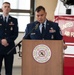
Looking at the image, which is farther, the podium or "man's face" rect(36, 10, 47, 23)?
"man's face" rect(36, 10, 47, 23)

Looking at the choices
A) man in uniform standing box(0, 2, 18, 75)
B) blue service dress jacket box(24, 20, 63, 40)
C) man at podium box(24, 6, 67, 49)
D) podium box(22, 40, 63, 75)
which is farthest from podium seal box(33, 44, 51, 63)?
man in uniform standing box(0, 2, 18, 75)

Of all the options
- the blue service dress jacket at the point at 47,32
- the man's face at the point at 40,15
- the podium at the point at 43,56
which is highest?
the man's face at the point at 40,15

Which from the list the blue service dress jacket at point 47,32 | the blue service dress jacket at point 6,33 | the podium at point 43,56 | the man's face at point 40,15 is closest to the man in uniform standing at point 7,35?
the blue service dress jacket at point 6,33

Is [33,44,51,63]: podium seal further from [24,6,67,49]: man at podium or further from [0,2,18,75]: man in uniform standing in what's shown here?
[0,2,18,75]: man in uniform standing

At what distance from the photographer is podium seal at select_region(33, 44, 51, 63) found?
234cm

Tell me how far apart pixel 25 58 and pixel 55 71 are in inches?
13.1

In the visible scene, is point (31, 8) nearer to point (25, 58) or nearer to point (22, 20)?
point (22, 20)

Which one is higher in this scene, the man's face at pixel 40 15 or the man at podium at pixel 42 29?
the man's face at pixel 40 15

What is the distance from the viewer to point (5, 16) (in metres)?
3.60

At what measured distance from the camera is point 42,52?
7.72 ft

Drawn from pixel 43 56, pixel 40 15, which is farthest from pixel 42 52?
pixel 40 15

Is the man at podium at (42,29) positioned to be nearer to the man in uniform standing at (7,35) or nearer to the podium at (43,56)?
the podium at (43,56)

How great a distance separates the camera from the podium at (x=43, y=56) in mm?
2346

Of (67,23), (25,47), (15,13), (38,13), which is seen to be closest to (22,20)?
(15,13)
